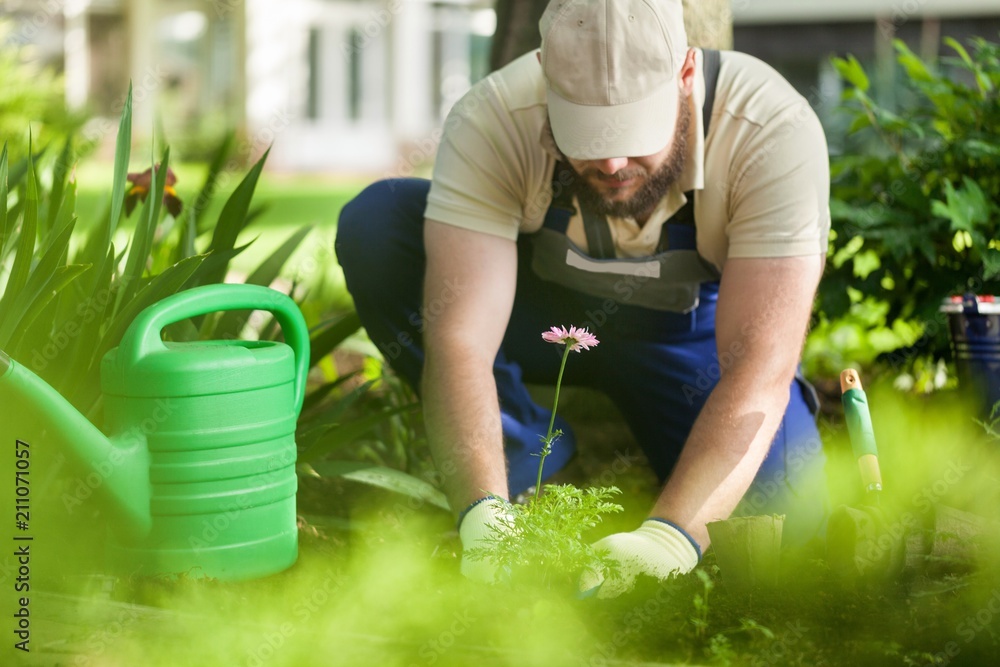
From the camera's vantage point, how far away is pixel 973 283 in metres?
2.53

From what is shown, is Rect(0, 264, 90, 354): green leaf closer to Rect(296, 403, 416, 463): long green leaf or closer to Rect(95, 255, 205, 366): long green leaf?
Rect(95, 255, 205, 366): long green leaf

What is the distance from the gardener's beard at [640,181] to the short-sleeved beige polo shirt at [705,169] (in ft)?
0.12

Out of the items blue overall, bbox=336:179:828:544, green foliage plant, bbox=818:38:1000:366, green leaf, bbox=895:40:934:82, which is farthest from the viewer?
green leaf, bbox=895:40:934:82

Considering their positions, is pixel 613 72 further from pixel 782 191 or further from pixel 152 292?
pixel 152 292

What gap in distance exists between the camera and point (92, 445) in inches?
59.9

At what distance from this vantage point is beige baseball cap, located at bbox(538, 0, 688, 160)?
1.84m

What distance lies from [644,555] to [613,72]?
853 mm

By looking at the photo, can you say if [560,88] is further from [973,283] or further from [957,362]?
[973,283]

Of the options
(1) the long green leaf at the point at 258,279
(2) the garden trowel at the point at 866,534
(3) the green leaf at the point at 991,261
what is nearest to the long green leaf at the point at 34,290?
(1) the long green leaf at the point at 258,279

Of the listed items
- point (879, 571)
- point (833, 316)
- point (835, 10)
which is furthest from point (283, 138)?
point (879, 571)

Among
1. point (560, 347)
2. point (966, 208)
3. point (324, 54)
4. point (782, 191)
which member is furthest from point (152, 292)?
point (324, 54)

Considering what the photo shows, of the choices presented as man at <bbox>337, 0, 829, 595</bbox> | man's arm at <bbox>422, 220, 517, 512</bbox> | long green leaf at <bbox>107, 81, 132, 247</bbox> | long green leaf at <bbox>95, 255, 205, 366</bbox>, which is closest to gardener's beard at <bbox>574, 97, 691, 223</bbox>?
man at <bbox>337, 0, 829, 595</bbox>

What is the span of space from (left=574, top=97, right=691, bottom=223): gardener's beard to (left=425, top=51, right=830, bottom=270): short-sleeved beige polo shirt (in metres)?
0.04

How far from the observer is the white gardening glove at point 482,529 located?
1602mm
